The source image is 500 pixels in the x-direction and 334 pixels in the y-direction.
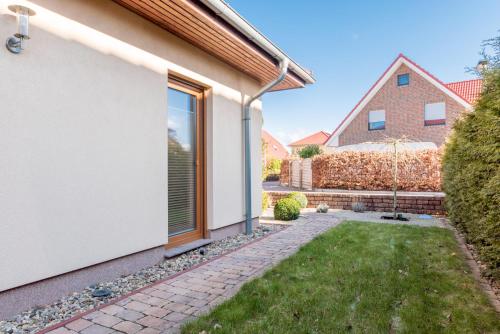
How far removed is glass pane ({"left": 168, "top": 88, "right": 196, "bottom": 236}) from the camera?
5402 millimetres

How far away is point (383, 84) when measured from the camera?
22734mm

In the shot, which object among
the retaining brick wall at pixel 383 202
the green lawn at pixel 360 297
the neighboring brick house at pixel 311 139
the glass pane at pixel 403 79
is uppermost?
the glass pane at pixel 403 79

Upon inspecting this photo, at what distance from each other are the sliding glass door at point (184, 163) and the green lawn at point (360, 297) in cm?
208

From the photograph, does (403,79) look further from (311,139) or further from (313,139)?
(311,139)

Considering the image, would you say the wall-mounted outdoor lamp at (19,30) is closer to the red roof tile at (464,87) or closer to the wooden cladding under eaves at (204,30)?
the wooden cladding under eaves at (204,30)

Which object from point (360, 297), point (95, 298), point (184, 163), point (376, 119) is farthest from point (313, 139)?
point (95, 298)

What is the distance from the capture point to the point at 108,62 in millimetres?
4086

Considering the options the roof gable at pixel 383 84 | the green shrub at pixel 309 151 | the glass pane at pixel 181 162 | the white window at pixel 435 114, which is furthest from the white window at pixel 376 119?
the glass pane at pixel 181 162

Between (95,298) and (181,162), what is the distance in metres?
2.71

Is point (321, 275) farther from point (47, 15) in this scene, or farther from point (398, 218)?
point (398, 218)

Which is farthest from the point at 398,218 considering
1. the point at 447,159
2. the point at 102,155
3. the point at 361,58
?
the point at 361,58

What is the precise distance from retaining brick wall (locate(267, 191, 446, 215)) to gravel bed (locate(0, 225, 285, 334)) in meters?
6.79

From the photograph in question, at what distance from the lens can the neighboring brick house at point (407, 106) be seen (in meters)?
20.8

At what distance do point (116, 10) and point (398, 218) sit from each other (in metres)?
8.97
